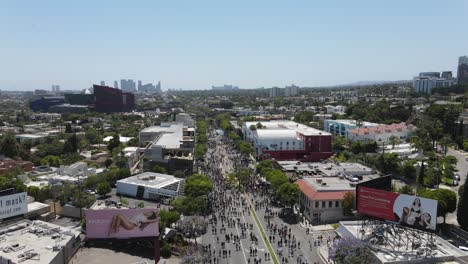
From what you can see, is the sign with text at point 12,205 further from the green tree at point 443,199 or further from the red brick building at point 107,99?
the red brick building at point 107,99

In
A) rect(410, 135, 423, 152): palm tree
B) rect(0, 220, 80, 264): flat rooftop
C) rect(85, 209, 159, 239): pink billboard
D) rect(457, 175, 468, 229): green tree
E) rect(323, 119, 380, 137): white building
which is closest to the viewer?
rect(0, 220, 80, 264): flat rooftop

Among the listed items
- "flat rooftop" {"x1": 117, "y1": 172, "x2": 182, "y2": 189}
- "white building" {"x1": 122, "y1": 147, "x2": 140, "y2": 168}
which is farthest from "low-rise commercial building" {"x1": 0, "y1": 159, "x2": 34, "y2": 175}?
"flat rooftop" {"x1": 117, "y1": 172, "x2": 182, "y2": 189}

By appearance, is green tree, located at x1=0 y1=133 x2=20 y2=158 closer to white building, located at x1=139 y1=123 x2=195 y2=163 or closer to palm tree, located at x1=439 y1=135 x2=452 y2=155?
white building, located at x1=139 y1=123 x2=195 y2=163

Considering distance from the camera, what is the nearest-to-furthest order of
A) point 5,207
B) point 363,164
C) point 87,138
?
point 5,207 < point 363,164 < point 87,138

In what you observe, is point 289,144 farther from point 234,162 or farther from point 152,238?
point 152,238

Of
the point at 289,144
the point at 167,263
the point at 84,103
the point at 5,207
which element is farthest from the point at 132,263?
the point at 84,103

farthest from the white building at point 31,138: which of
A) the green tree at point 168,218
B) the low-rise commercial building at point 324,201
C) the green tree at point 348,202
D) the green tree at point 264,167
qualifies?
the green tree at point 348,202
